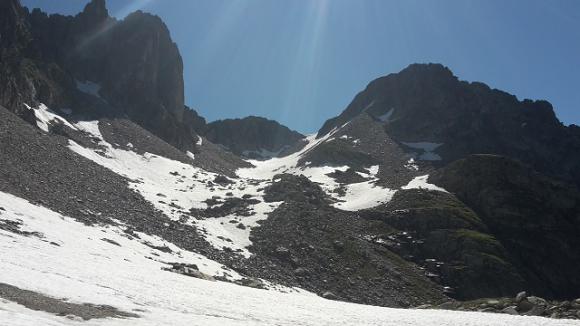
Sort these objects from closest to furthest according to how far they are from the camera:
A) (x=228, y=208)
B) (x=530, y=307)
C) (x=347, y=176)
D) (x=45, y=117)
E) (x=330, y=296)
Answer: (x=530, y=307)
(x=330, y=296)
(x=228, y=208)
(x=45, y=117)
(x=347, y=176)

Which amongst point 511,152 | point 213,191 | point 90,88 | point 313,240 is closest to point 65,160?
point 213,191

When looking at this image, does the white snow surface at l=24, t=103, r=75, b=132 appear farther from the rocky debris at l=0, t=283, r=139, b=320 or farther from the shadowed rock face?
the shadowed rock face

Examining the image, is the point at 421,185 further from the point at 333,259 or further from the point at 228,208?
the point at 228,208

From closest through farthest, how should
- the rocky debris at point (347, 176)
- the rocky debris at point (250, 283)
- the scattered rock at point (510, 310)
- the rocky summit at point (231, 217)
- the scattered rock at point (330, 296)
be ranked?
1. the rocky summit at point (231, 217)
2. the scattered rock at point (510, 310)
3. the rocky debris at point (250, 283)
4. the scattered rock at point (330, 296)
5. the rocky debris at point (347, 176)

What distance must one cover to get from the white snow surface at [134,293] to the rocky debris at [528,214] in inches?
1716

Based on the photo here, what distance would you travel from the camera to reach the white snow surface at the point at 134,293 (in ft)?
76.3

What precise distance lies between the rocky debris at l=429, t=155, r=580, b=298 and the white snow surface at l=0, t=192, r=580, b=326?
43.6 metres

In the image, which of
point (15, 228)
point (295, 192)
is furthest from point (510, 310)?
point (295, 192)

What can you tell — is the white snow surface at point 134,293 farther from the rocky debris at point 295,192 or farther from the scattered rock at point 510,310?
the rocky debris at point 295,192

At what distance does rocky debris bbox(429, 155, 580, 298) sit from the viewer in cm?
7181

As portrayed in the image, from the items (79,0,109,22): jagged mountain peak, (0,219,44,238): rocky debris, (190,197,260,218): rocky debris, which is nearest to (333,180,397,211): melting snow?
(190,197,260,218): rocky debris

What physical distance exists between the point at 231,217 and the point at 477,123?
4751 inches

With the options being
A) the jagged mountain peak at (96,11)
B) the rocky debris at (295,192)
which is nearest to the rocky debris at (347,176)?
the rocky debris at (295,192)

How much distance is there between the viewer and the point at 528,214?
81.2 meters
